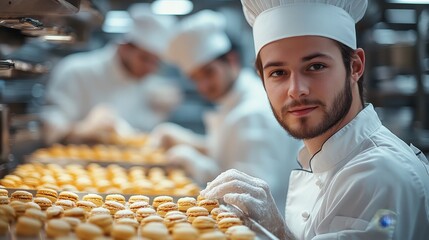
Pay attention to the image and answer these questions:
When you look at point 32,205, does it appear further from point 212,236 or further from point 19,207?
point 212,236

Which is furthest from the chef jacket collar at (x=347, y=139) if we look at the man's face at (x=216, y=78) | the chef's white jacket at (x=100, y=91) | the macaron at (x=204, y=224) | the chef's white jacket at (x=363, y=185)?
the chef's white jacket at (x=100, y=91)

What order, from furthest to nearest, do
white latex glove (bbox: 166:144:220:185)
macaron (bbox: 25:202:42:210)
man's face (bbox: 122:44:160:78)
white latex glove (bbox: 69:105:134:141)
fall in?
man's face (bbox: 122:44:160:78), white latex glove (bbox: 69:105:134:141), white latex glove (bbox: 166:144:220:185), macaron (bbox: 25:202:42:210)

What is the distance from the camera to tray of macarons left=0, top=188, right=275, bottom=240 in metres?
1.27

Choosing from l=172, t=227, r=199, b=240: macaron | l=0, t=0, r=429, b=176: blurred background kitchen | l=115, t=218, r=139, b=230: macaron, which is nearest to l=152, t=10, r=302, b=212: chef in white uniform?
l=0, t=0, r=429, b=176: blurred background kitchen

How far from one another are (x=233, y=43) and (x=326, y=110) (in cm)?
234

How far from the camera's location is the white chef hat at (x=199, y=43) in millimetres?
3654

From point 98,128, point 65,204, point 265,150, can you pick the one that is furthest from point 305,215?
point 98,128

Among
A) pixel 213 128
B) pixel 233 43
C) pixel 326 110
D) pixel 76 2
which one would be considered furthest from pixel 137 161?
pixel 326 110

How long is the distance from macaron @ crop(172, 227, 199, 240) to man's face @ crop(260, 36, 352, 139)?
0.54 m

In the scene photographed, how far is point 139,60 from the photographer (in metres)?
4.83

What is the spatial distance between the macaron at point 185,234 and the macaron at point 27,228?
35cm

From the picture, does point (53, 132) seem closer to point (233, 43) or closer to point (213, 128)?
point (213, 128)

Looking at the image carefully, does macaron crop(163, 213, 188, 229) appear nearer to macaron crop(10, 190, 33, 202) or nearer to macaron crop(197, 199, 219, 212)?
macaron crop(197, 199, 219, 212)

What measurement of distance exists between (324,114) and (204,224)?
52 centimetres
